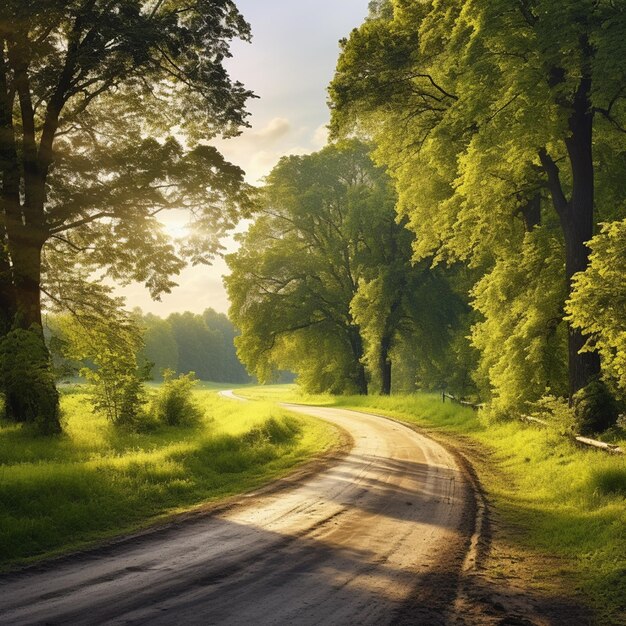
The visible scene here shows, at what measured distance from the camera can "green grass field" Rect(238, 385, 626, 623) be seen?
698 centimetres

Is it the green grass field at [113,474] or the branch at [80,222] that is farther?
the branch at [80,222]

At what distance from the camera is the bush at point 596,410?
A: 48.5 feet

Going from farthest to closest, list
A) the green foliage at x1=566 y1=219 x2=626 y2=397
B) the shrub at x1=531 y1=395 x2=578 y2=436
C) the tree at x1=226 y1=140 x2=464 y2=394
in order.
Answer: the tree at x1=226 y1=140 x2=464 y2=394
the shrub at x1=531 y1=395 x2=578 y2=436
the green foliage at x1=566 y1=219 x2=626 y2=397

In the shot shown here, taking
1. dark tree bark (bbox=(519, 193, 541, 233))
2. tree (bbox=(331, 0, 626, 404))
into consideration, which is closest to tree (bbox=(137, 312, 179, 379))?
tree (bbox=(331, 0, 626, 404))

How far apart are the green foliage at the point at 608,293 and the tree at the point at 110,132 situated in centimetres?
1120

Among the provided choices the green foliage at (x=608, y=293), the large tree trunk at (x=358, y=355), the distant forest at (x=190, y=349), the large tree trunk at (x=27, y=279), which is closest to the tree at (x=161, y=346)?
the distant forest at (x=190, y=349)

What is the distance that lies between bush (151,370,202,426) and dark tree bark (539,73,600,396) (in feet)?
41.5

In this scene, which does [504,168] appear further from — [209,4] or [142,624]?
[142,624]

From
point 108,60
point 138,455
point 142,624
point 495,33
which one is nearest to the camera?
point 142,624

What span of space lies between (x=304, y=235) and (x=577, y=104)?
30.0 metres

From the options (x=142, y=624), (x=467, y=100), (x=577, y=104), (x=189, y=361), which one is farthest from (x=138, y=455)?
(x=189, y=361)

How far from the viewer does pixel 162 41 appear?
50.3ft

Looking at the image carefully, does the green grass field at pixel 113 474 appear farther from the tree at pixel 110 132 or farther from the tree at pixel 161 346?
the tree at pixel 161 346

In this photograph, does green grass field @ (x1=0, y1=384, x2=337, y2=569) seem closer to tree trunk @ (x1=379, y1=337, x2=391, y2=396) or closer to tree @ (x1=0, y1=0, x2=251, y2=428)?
tree @ (x1=0, y1=0, x2=251, y2=428)
